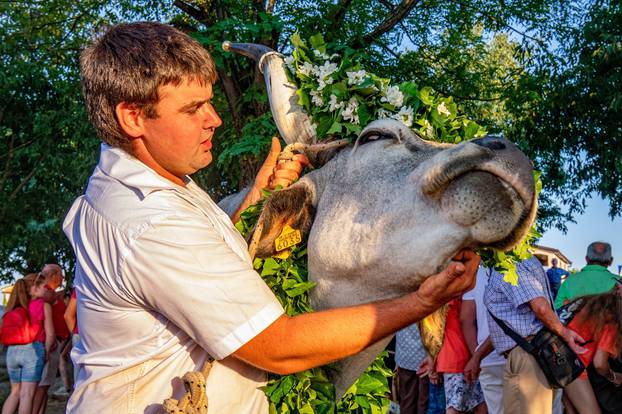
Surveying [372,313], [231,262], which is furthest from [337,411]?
[231,262]

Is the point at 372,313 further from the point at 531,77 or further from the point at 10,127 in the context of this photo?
the point at 10,127

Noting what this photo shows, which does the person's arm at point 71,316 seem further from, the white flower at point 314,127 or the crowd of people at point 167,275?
the crowd of people at point 167,275

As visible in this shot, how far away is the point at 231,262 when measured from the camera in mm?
2293

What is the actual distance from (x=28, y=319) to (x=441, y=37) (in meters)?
9.36

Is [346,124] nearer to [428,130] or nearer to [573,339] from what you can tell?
[428,130]

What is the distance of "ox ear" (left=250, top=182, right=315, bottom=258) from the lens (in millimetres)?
2984

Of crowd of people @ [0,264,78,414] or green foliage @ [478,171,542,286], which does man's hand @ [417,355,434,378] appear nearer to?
crowd of people @ [0,264,78,414]

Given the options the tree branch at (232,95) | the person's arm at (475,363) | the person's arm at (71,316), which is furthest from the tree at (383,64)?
the person's arm at (475,363)

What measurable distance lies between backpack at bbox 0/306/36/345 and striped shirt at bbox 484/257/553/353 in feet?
20.0

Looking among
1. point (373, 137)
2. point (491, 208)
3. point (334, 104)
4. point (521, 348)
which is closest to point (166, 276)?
point (491, 208)

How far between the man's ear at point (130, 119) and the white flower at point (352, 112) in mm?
1016

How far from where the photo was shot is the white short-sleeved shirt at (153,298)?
2215mm

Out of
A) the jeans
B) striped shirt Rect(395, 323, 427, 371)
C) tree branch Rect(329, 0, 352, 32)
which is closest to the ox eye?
striped shirt Rect(395, 323, 427, 371)

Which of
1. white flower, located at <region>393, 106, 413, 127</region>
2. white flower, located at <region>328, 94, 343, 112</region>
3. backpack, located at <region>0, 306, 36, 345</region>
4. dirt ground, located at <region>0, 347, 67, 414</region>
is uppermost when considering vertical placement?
white flower, located at <region>328, 94, 343, 112</region>
